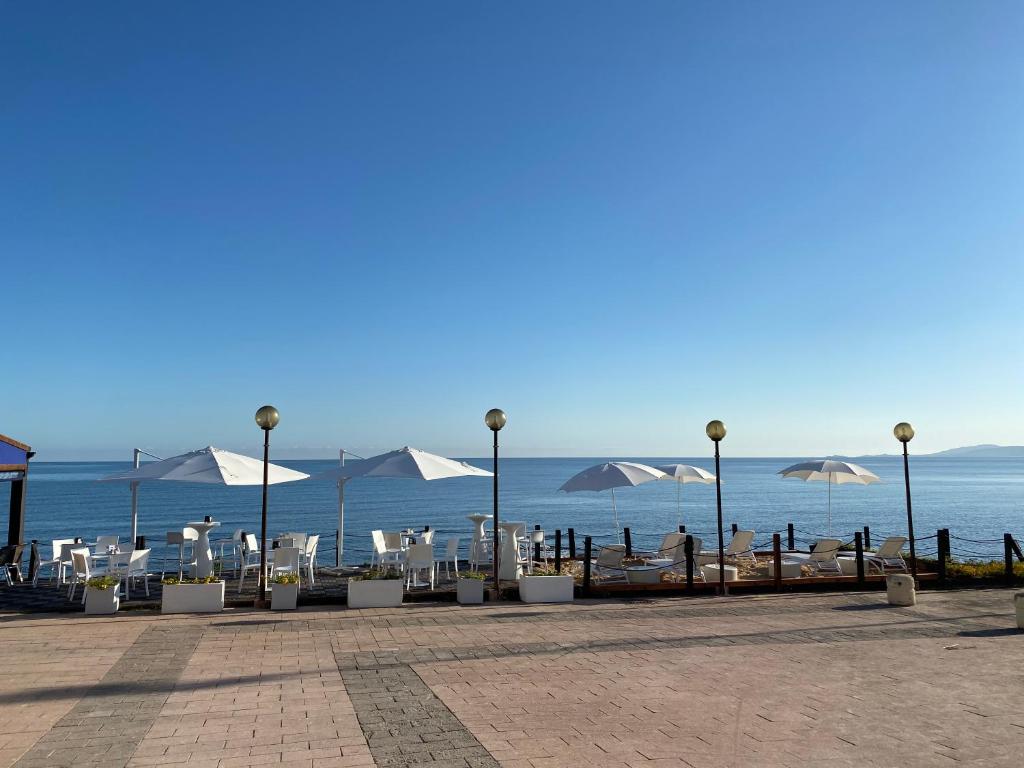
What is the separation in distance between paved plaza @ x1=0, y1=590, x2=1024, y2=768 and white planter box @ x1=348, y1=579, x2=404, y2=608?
774 mm

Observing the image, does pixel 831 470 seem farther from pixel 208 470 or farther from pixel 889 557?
pixel 208 470

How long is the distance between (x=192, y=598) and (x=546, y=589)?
542 centimetres

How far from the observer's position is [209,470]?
14125mm

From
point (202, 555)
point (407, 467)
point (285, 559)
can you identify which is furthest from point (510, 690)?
point (202, 555)

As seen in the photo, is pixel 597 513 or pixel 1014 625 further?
pixel 597 513

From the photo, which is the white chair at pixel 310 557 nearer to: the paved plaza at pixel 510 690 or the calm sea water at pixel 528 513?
the paved plaza at pixel 510 690

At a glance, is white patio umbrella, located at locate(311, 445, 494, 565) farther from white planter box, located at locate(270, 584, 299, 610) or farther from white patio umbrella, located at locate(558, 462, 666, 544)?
white planter box, located at locate(270, 584, 299, 610)

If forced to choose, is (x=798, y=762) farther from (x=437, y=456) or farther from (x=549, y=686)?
(x=437, y=456)

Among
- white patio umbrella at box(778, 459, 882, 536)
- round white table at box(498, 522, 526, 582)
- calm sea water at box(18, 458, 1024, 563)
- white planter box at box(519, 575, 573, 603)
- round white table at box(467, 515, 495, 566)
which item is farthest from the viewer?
calm sea water at box(18, 458, 1024, 563)

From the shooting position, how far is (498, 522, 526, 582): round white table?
14.2m

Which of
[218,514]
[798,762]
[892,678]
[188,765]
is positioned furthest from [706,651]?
[218,514]

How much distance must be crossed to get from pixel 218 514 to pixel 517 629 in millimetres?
53506

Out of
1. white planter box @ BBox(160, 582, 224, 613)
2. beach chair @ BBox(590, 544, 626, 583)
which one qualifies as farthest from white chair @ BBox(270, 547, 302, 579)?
beach chair @ BBox(590, 544, 626, 583)

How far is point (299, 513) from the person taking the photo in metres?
61.1
